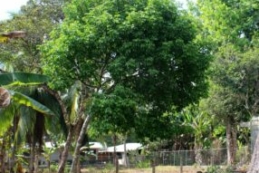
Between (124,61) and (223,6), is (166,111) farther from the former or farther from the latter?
(223,6)

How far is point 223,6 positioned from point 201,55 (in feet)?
48.7

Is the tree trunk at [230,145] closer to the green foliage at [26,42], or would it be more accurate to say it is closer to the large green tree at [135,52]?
the large green tree at [135,52]

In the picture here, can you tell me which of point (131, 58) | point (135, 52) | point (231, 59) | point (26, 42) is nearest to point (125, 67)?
point (131, 58)

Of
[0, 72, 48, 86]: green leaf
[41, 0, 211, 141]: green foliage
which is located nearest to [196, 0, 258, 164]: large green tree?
[41, 0, 211, 141]: green foliage

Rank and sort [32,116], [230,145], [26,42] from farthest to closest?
[230,145], [32,116], [26,42]

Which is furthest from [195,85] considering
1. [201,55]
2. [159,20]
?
[159,20]

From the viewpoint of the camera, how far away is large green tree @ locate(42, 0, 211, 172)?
1242 cm

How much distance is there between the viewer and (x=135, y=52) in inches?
495

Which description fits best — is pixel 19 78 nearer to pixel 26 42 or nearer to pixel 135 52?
pixel 135 52

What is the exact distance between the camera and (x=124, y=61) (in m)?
12.4

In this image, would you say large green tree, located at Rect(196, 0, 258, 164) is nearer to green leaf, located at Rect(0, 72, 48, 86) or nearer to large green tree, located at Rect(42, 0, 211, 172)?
large green tree, located at Rect(42, 0, 211, 172)

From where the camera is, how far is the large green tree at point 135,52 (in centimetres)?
1242

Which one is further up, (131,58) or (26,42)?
(26,42)

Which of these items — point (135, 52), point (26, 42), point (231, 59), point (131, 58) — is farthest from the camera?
point (231, 59)
